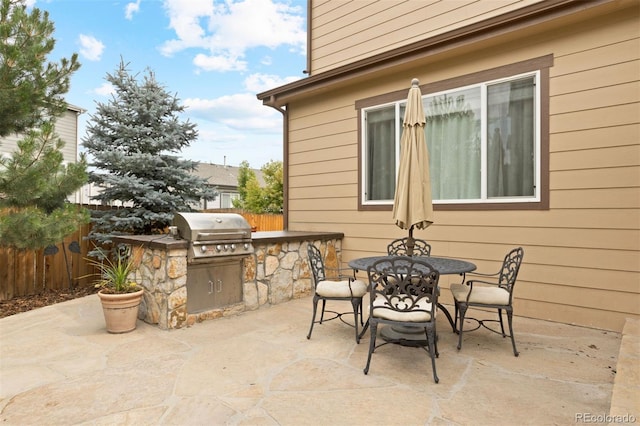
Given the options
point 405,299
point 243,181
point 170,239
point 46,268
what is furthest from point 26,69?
point 243,181

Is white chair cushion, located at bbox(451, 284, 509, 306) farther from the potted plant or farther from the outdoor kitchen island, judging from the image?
the potted plant

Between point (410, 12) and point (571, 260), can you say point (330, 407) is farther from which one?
point (410, 12)

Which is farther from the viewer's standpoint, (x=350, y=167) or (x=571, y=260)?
(x=350, y=167)

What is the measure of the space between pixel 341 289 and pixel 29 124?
15.3 ft

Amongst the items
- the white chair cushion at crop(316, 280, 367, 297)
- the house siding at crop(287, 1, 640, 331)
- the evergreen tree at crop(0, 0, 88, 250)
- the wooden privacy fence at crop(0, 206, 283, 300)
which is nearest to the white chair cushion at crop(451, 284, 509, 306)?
the white chair cushion at crop(316, 280, 367, 297)

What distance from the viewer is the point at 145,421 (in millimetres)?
2031

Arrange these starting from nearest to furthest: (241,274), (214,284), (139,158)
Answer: (214,284) < (241,274) < (139,158)

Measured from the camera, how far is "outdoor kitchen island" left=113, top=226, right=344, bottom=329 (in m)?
3.68

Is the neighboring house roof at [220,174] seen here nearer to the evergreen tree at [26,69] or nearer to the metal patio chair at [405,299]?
the evergreen tree at [26,69]

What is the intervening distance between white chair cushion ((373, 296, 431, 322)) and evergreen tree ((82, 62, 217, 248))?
15.5 ft

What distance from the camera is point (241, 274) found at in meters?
4.30

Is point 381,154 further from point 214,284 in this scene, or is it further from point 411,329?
point 214,284

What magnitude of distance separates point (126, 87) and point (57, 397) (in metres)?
5.69

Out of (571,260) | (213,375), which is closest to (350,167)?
(571,260)
